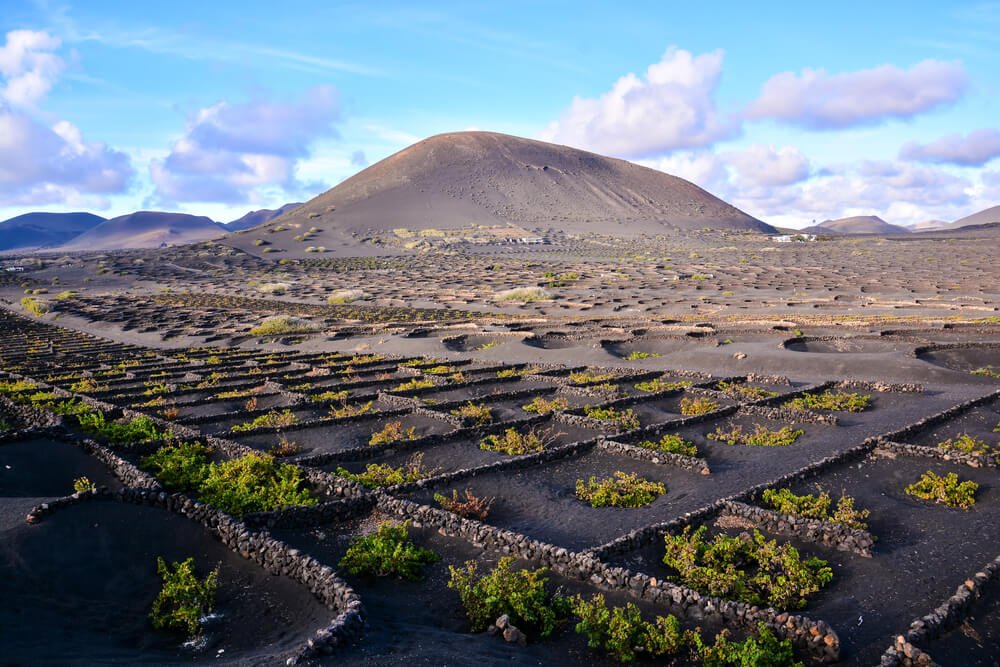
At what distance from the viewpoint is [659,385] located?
2050 centimetres

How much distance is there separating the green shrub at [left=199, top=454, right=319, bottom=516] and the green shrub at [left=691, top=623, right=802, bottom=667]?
6.44m

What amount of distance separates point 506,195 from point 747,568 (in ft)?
472

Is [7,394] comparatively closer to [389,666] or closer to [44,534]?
[44,534]

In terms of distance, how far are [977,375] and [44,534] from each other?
2311 centimetres

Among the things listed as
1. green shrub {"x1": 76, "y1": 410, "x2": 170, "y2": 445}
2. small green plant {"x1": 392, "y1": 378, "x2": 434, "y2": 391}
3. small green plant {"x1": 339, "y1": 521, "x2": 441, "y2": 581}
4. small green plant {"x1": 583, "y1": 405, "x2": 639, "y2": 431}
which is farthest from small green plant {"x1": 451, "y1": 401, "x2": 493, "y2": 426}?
small green plant {"x1": 339, "y1": 521, "x2": 441, "y2": 581}

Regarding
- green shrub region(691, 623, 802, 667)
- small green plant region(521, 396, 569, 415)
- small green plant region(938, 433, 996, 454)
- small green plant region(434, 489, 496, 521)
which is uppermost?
small green plant region(521, 396, 569, 415)

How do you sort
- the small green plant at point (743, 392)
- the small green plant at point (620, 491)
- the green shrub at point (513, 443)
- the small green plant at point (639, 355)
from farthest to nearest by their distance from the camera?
the small green plant at point (639, 355) < the small green plant at point (743, 392) < the green shrub at point (513, 443) < the small green plant at point (620, 491)

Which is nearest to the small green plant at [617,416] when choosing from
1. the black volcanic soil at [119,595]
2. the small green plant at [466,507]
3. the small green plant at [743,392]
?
the small green plant at [743,392]

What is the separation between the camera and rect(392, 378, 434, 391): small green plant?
66.7 feet

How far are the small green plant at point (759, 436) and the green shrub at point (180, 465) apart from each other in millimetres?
10463

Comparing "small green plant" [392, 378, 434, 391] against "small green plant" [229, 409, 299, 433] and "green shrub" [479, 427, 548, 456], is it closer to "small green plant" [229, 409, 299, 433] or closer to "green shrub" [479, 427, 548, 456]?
"small green plant" [229, 409, 299, 433]

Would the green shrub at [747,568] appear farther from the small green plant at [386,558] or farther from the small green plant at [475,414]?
the small green plant at [475,414]

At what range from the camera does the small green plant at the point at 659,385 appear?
19869 millimetres

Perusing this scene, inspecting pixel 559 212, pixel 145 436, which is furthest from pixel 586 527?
pixel 559 212
